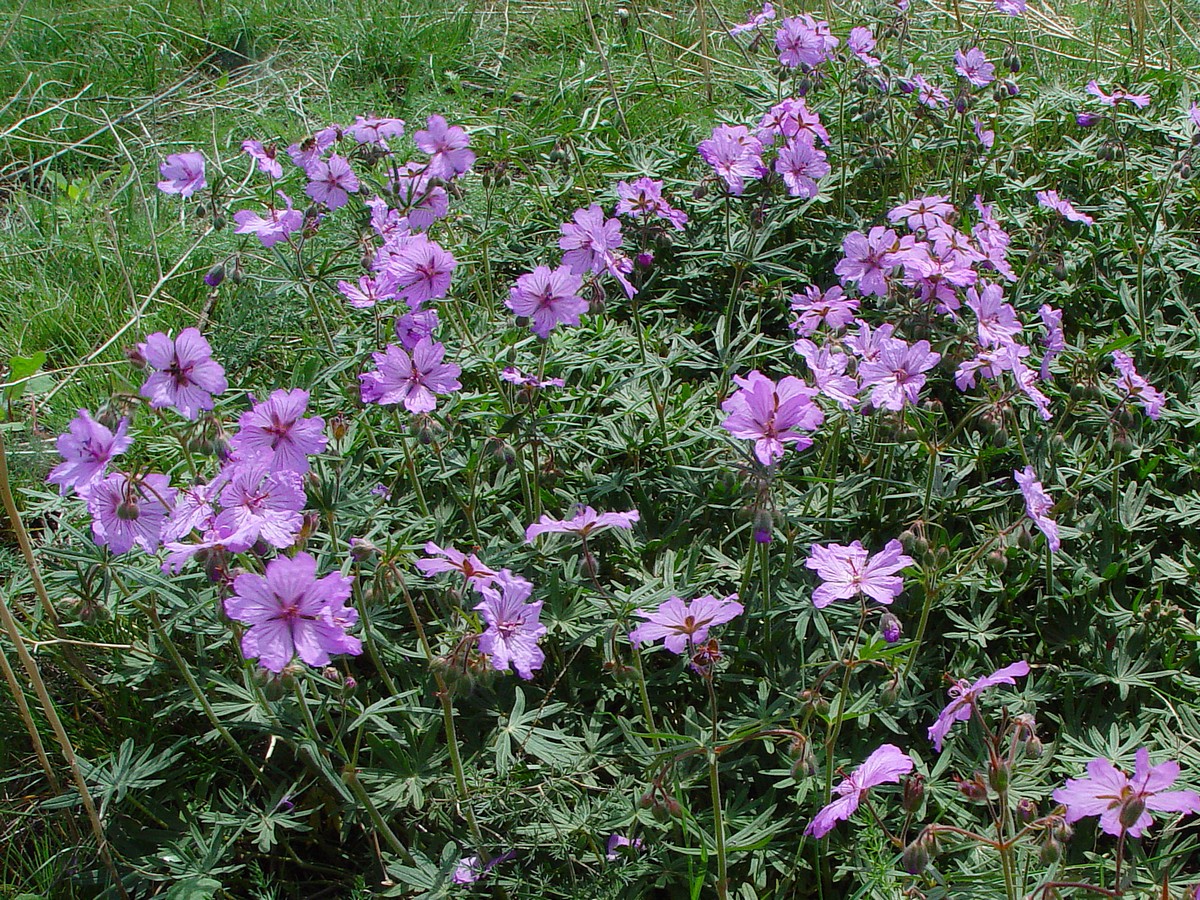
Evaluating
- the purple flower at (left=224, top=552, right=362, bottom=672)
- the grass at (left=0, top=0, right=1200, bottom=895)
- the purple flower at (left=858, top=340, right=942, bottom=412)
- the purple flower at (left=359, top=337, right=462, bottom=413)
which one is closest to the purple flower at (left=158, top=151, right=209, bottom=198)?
the grass at (left=0, top=0, right=1200, bottom=895)

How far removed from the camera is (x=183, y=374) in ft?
6.07

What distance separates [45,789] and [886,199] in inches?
128

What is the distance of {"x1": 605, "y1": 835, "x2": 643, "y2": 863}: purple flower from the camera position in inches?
76.5

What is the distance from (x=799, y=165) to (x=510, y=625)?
6.54 ft

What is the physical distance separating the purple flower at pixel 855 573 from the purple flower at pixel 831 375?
0.38 metres

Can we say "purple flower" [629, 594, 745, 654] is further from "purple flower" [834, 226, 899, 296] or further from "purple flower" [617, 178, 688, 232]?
"purple flower" [617, 178, 688, 232]

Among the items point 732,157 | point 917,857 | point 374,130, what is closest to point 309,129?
point 374,130

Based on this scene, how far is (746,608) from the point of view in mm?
2316

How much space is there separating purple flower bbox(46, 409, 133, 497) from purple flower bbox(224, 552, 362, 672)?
447 mm

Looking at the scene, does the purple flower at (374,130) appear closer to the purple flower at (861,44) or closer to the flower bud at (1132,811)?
the purple flower at (861,44)

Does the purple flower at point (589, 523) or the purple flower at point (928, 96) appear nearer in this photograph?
the purple flower at point (589, 523)

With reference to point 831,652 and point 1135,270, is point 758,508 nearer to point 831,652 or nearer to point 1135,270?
point 831,652

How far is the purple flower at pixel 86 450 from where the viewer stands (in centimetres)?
176

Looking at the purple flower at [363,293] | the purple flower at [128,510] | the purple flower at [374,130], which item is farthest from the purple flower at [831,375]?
the purple flower at [374,130]
